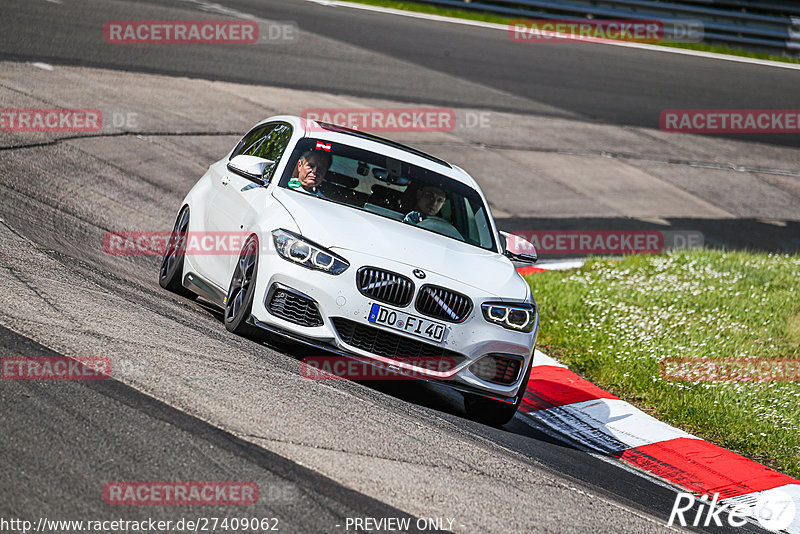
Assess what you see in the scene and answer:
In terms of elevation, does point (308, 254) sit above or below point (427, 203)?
below

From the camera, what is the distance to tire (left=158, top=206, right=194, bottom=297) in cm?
829

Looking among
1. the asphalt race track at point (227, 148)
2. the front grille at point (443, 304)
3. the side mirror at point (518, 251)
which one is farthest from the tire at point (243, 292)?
the side mirror at point (518, 251)

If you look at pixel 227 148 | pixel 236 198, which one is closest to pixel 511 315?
pixel 236 198

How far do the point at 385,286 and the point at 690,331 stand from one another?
179 inches

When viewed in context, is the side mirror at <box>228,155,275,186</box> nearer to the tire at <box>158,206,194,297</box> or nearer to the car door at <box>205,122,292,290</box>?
the car door at <box>205,122,292,290</box>

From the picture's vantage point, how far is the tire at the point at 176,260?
8289 mm

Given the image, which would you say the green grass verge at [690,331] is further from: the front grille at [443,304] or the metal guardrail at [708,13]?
the metal guardrail at [708,13]

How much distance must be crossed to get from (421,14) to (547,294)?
17.3 m

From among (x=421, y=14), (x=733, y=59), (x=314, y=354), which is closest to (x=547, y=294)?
(x=314, y=354)

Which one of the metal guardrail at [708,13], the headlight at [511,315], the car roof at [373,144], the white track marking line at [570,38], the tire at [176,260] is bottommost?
the tire at [176,260]

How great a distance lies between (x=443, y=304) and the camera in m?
6.57

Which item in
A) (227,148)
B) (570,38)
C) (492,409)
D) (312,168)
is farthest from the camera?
(570,38)

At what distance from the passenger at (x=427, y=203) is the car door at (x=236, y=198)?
112cm

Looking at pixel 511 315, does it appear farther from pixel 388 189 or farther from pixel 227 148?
pixel 227 148
